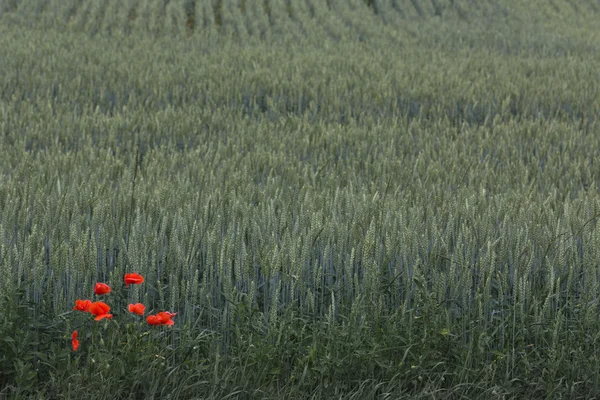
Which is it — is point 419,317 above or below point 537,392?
above

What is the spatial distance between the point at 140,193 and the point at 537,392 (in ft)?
6.73

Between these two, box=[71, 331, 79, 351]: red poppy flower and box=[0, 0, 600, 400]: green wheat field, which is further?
box=[0, 0, 600, 400]: green wheat field

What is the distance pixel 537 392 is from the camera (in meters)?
2.85

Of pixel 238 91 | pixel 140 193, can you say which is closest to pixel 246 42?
pixel 238 91

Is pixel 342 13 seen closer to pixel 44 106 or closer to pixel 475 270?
pixel 44 106

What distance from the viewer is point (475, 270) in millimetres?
3275

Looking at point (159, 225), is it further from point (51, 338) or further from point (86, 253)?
point (51, 338)

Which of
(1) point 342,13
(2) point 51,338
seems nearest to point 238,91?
(2) point 51,338

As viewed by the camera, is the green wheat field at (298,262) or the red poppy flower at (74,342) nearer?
the red poppy flower at (74,342)

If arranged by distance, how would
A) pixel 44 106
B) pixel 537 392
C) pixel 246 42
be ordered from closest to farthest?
pixel 537 392 → pixel 44 106 → pixel 246 42

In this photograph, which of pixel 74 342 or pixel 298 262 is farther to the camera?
pixel 298 262

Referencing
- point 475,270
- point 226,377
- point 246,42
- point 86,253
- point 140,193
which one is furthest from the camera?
point 246,42

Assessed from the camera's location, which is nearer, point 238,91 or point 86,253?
point 86,253

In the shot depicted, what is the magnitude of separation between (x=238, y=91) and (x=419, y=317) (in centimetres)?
579
